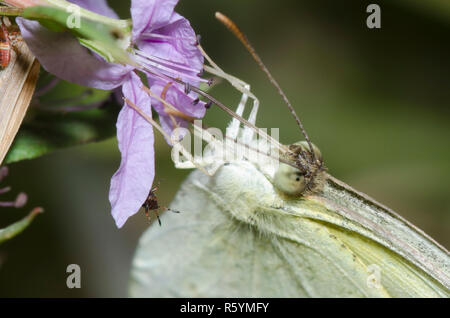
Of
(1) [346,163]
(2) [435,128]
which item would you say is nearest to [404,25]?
(2) [435,128]

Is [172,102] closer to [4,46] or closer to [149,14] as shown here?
[149,14]

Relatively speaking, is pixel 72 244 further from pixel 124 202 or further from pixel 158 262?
pixel 124 202

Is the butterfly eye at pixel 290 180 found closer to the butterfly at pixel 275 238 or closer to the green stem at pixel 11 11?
the butterfly at pixel 275 238

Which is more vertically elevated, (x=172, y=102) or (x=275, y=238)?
(x=172, y=102)

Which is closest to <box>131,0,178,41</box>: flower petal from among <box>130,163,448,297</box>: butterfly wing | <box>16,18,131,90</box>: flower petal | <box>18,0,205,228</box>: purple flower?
<box>18,0,205,228</box>: purple flower

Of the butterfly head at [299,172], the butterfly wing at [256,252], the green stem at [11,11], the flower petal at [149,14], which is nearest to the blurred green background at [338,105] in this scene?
the butterfly wing at [256,252]

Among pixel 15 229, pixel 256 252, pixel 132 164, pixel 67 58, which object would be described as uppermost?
pixel 67 58

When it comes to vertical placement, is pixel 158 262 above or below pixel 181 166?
below

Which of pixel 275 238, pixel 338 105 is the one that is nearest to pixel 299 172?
pixel 275 238
